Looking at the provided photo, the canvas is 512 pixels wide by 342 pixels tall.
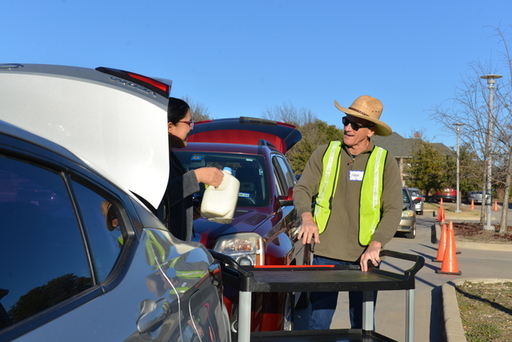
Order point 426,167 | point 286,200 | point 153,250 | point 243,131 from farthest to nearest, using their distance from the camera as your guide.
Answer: point 426,167 < point 243,131 < point 286,200 < point 153,250

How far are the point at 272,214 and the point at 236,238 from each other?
3.04ft

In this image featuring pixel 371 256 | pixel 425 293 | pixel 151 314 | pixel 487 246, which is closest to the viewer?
pixel 151 314

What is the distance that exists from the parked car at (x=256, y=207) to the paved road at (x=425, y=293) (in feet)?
4.00

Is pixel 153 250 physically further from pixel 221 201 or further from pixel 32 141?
pixel 221 201

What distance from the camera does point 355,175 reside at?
14.4ft

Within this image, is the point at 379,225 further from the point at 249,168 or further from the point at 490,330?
the point at 490,330

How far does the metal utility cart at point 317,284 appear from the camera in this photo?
3.01m

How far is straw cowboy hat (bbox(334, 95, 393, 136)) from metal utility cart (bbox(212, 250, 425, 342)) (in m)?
0.91

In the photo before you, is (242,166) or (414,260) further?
(242,166)

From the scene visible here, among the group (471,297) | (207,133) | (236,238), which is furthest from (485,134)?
(236,238)

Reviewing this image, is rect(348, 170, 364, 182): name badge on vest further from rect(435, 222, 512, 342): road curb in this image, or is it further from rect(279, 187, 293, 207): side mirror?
rect(435, 222, 512, 342): road curb

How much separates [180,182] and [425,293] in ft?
21.5

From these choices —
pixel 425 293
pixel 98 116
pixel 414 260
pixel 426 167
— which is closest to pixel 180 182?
pixel 98 116

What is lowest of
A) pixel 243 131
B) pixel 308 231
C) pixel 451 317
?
pixel 451 317
